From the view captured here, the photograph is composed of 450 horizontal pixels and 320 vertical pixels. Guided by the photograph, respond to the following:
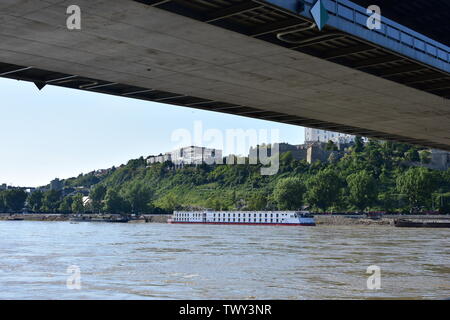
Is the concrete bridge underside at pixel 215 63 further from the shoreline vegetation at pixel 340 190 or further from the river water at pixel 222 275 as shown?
the shoreline vegetation at pixel 340 190

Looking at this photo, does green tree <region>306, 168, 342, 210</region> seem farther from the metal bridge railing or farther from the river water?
the metal bridge railing

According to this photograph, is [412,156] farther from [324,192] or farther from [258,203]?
[258,203]

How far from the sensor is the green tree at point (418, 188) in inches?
5074

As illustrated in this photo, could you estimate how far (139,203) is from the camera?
7244 inches

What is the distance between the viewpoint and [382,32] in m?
22.8

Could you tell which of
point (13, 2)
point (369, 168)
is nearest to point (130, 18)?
point (13, 2)

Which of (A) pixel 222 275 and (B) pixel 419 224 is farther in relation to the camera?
(B) pixel 419 224

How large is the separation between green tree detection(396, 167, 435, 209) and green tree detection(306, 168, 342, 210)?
15.6 meters

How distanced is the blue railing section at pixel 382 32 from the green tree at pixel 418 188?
A: 350 feet

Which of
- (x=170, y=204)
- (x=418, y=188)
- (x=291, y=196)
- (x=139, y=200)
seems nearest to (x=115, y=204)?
(x=139, y=200)

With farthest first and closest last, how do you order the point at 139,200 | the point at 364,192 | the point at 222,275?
the point at 139,200, the point at 364,192, the point at 222,275

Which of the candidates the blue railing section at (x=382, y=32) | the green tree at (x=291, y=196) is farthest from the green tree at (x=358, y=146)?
the blue railing section at (x=382, y=32)

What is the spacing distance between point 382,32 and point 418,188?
112 m

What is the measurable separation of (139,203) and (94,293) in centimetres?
16493
